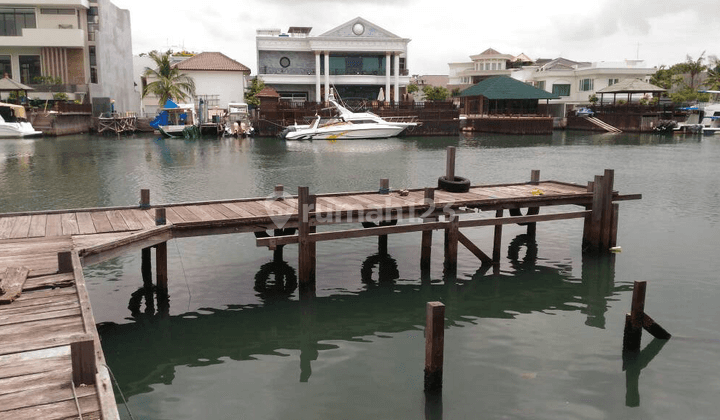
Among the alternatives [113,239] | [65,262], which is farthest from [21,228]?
[65,262]

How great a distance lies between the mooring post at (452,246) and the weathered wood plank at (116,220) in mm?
7432

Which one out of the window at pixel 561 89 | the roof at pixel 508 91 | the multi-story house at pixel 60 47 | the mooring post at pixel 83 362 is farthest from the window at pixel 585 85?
the mooring post at pixel 83 362

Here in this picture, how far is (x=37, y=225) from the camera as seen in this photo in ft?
44.6

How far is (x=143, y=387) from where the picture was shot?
10.2 meters

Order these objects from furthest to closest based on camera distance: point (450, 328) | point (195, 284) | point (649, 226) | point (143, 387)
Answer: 1. point (649, 226)
2. point (195, 284)
3. point (450, 328)
4. point (143, 387)

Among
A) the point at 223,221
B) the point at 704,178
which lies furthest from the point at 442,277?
the point at 704,178

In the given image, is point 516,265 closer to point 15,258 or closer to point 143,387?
point 143,387

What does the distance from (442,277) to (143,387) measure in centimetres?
811

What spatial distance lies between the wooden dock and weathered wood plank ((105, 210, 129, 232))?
0.14ft

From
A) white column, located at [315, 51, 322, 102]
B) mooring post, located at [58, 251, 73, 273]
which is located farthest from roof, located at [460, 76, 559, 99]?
mooring post, located at [58, 251, 73, 273]

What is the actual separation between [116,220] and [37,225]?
1636 millimetres

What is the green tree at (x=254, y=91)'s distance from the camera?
7950cm

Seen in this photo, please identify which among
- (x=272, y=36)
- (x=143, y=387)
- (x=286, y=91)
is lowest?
(x=143, y=387)

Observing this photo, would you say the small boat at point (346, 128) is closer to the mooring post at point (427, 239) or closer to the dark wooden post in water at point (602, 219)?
the dark wooden post in water at point (602, 219)
